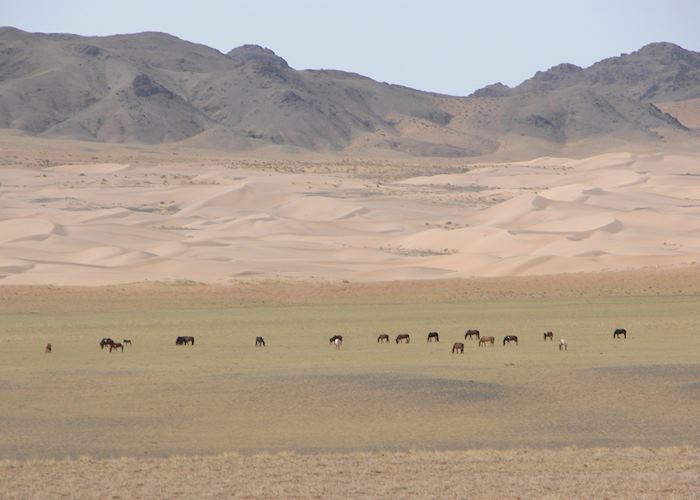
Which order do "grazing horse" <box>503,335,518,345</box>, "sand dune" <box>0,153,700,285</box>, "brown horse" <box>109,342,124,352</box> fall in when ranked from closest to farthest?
"brown horse" <box>109,342,124,352</box> < "grazing horse" <box>503,335,518,345</box> < "sand dune" <box>0,153,700,285</box>

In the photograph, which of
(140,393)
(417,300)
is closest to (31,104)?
(417,300)

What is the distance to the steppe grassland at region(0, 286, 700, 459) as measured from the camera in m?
17.2

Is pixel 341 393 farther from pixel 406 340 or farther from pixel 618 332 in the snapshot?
pixel 618 332

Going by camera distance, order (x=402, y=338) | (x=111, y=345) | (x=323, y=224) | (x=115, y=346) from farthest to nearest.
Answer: (x=323, y=224) < (x=402, y=338) < (x=115, y=346) < (x=111, y=345)

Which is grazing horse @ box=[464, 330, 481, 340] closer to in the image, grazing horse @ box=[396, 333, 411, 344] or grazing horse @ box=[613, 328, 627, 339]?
grazing horse @ box=[396, 333, 411, 344]

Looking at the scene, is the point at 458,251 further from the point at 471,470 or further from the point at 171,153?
the point at 171,153

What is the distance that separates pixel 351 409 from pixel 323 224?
5333 centimetres

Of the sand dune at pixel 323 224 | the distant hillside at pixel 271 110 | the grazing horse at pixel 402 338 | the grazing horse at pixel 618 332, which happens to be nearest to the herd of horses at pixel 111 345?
the grazing horse at pixel 402 338

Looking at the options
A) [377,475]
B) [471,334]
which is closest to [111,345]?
[471,334]

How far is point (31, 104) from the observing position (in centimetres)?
14762

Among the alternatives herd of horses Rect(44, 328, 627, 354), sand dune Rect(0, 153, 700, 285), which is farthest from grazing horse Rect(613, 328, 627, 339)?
sand dune Rect(0, 153, 700, 285)

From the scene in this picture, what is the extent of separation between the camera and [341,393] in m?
20.1

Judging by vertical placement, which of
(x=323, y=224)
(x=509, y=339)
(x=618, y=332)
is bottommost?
(x=509, y=339)

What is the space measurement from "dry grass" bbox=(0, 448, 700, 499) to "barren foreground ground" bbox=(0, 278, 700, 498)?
38mm
